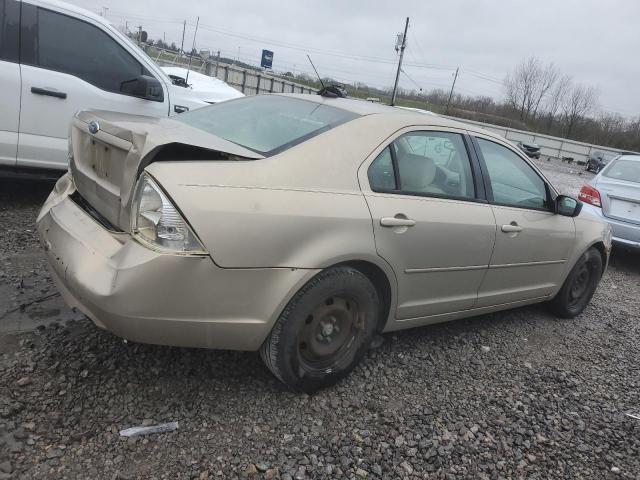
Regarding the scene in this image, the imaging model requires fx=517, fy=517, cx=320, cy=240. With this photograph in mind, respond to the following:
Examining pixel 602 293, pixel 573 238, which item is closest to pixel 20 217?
pixel 573 238

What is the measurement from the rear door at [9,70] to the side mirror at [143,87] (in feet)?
3.02

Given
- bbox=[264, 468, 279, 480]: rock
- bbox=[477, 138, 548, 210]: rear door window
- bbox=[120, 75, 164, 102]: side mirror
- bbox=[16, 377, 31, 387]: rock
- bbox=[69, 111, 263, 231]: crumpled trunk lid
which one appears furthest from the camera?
bbox=[120, 75, 164, 102]: side mirror

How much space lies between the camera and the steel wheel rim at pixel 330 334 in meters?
2.64

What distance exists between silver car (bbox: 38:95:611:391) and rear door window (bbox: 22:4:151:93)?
208 centimetres

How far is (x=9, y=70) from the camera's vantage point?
4352 millimetres

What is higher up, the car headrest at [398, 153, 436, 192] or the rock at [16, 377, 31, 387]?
the car headrest at [398, 153, 436, 192]

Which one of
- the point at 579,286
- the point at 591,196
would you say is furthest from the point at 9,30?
the point at 591,196

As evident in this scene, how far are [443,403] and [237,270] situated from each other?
4.90ft

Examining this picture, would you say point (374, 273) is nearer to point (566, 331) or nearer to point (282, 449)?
point (282, 449)

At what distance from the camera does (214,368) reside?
112 inches

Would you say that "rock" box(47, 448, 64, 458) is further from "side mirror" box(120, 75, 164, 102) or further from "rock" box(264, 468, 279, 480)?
"side mirror" box(120, 75, 164, 102)

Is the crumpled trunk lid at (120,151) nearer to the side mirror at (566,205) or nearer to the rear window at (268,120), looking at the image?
the rear window at (268,120)

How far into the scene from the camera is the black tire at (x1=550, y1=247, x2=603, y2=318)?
4469mm

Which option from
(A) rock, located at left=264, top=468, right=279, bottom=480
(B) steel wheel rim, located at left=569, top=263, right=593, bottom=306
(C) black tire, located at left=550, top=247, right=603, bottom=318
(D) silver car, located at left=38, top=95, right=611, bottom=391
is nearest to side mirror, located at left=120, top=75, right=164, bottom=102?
(D) silver car, located at left=38, top=95, right=611, bottom=391
